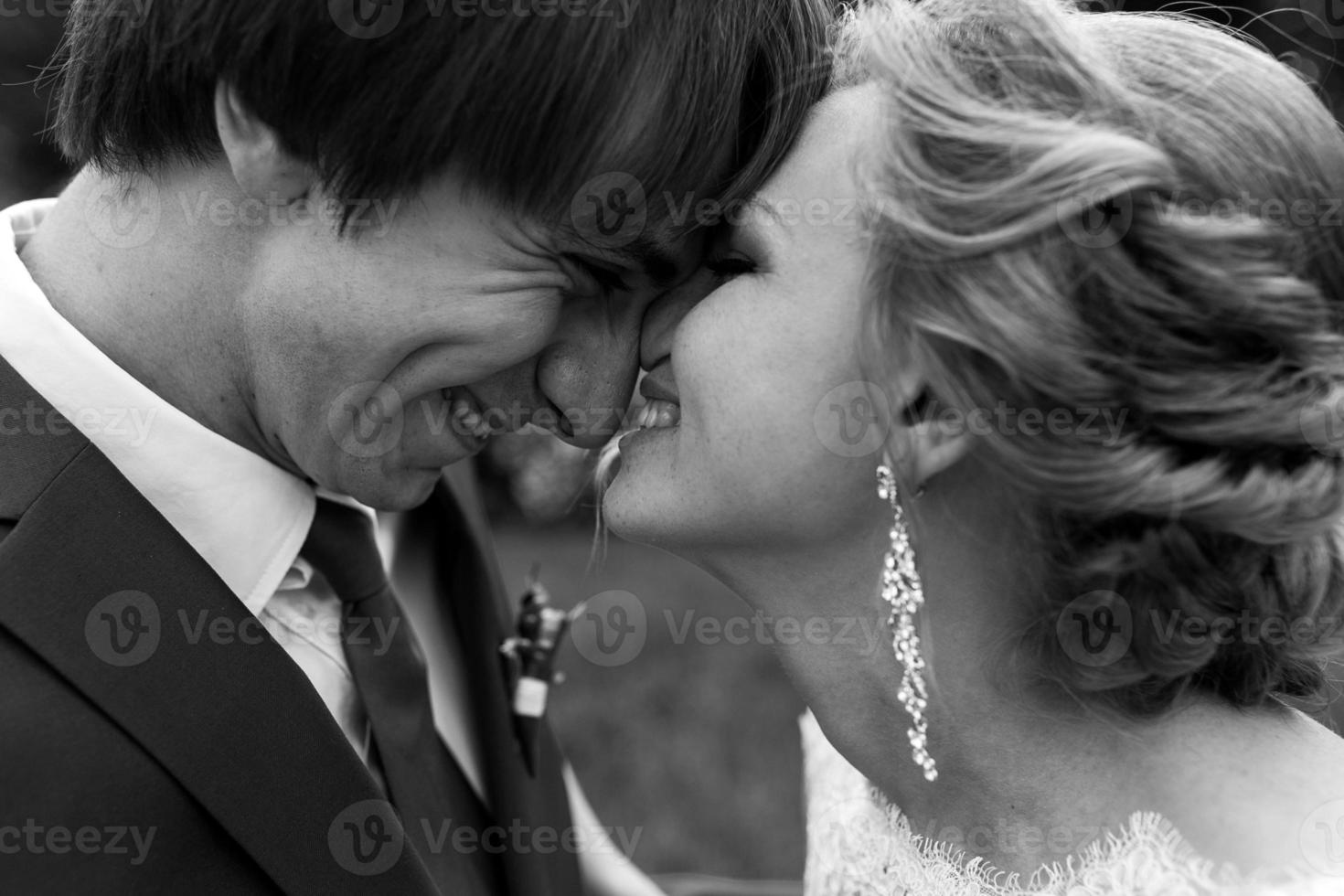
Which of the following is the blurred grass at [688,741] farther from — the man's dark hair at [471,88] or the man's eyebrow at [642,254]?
the man's dark hair at [471,88]

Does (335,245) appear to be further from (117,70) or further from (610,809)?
(610,809)

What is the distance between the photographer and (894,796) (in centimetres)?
296

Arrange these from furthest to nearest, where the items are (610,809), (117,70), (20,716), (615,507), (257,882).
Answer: (610,809)
(615,507)
(117,70)
(257,882)
(20,716)

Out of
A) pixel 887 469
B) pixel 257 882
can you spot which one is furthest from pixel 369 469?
pixel 887 469

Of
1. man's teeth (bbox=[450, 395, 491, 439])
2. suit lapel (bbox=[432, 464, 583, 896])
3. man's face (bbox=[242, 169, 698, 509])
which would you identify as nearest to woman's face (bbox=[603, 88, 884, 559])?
man's face (bbox=[242, 169, 698, 509])

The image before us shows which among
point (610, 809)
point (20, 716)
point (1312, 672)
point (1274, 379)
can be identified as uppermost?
point (1274, 379)

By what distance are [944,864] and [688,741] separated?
481 cm

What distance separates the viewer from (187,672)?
2398mm

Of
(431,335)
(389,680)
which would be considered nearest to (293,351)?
(431,335)

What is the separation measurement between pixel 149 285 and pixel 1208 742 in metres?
2.19

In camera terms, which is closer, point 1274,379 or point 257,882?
point 1274,379

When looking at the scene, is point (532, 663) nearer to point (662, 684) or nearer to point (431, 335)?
point (431, 335)

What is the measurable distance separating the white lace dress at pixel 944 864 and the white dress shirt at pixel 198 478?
1.11m

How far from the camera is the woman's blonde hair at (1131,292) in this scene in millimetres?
2250
